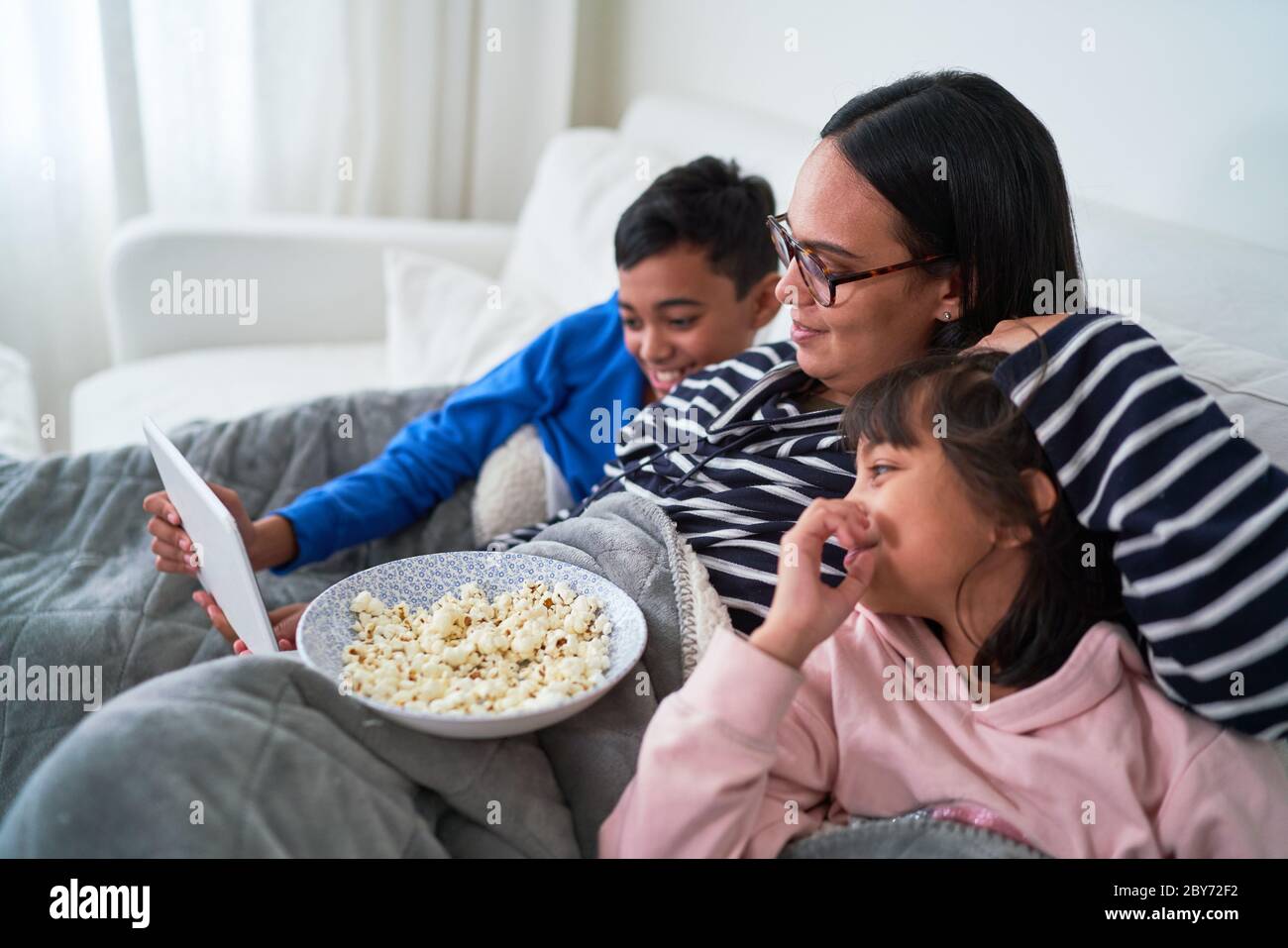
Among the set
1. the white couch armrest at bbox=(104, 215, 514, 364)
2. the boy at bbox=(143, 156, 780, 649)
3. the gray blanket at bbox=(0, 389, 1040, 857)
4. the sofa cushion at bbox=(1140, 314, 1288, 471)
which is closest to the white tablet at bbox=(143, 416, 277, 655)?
the gray blanket at bbox=(0, 389, 1040, 857)

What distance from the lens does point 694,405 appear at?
1.47 m

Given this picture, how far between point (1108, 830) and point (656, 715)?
0.41m

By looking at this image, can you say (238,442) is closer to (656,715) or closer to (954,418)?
(656,715)

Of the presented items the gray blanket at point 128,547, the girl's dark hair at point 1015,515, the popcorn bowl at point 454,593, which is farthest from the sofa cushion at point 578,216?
the girl's dark hair at point 1015,515

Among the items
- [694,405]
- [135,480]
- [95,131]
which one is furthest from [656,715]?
[95,131]

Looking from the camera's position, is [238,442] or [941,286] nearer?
[941,286]

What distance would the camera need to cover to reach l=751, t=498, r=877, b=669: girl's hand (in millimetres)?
986

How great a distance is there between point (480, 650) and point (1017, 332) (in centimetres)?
64

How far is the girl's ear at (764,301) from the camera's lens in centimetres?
184

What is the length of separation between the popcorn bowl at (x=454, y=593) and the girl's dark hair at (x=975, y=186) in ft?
1.72

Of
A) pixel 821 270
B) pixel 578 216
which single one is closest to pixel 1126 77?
pixel 821 270

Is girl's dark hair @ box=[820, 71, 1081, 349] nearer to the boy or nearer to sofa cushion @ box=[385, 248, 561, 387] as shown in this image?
the boy

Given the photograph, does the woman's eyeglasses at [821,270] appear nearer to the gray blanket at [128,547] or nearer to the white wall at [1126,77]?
the white wall at [1126,77]

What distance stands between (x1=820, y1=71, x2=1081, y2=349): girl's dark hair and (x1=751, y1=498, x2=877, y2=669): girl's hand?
36 cm
